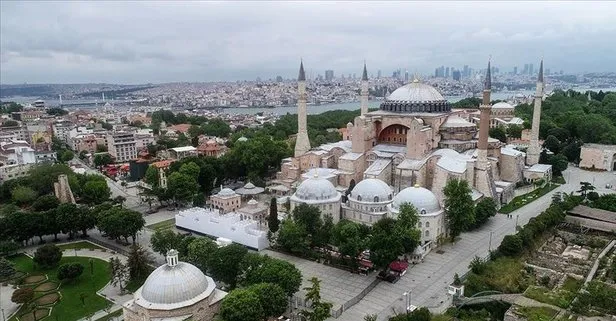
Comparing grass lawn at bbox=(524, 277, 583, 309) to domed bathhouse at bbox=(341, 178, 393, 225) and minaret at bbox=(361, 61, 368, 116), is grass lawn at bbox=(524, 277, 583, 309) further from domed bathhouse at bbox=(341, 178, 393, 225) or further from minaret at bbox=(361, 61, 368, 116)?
minaret at bbox=(361, 61, 368, 116)

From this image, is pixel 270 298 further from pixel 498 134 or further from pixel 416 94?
pixel 498 134

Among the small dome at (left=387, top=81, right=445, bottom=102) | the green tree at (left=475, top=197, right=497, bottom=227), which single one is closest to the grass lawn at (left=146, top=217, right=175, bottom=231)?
the small dome at (left=387, top=81, right=445, bottom=102)

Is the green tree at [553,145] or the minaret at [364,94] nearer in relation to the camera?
the minaret at [364,94]

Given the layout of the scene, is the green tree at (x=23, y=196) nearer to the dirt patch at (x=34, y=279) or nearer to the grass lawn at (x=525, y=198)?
the dirt patch at (x=34, y=279)

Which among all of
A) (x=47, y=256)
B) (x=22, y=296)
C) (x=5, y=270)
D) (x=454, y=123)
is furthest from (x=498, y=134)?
(x=5, y=270)

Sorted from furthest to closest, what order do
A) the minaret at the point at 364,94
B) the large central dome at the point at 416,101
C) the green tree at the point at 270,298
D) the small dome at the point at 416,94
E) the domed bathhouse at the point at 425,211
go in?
the minaret at the point at 364,94, the small dome at the point at 416,94, the large central dome at the point at 416,101, the domed bathhouse at the point at 425,211, the green tree at the point at 270,298

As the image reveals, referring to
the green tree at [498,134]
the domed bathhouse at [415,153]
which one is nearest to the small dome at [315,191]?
the domed bathhouse at [415,153]
